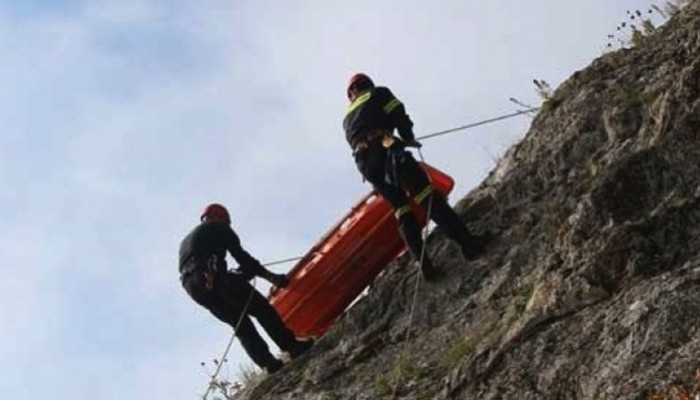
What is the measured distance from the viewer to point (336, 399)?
926 cm

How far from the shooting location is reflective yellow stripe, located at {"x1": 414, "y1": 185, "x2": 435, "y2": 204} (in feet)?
33.8

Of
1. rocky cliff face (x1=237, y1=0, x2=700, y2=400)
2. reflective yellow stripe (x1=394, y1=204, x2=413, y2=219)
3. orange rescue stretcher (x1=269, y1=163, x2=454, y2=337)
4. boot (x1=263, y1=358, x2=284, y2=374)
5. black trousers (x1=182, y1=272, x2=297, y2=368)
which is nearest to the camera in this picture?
rocky cliff face (x1=237, y1=0, x2=700, y2=400)

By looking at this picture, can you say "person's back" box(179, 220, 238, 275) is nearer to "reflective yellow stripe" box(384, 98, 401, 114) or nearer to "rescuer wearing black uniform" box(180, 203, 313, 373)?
"rescuer wearing black uniform" box(180, 203, 313, 373)

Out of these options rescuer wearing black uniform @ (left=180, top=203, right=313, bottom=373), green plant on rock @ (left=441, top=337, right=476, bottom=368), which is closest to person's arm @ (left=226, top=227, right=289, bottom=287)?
rescuer wearing black uniform @ (left=180, top=203, right=313, bottom=373)

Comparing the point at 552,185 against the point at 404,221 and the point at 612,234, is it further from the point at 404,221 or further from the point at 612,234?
the point at 612,234

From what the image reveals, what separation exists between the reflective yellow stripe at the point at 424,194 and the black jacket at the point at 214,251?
177cm

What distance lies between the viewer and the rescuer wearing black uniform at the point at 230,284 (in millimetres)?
11188

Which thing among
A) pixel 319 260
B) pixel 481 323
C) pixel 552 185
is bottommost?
pixel 481 323

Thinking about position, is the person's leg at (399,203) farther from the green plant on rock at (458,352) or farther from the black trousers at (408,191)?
the green plant on rock at (458,352)

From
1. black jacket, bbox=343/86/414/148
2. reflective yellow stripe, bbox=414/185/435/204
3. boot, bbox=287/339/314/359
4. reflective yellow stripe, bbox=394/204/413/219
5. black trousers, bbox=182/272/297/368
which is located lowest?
boot, bbox=287/339/314/359

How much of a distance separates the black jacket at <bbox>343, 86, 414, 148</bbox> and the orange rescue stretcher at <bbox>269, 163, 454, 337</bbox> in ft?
1.78

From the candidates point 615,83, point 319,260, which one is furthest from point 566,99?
point 319,260

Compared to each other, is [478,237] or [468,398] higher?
[478,237]

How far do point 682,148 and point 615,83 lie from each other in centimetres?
200
